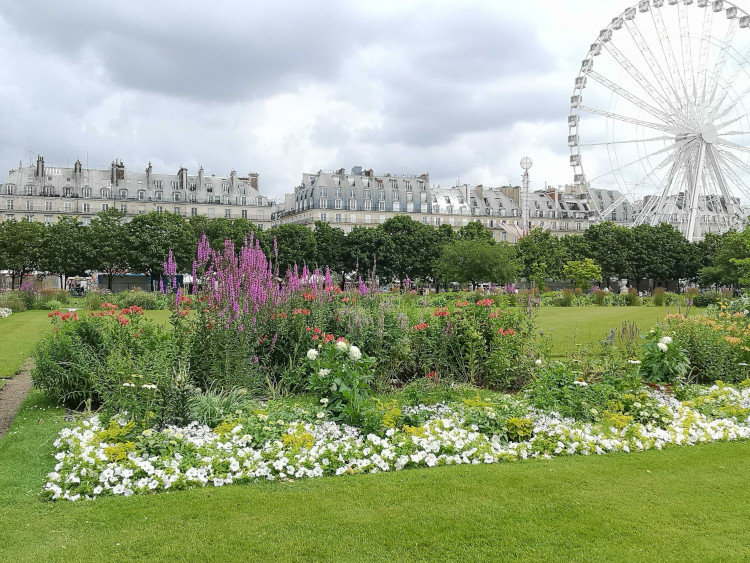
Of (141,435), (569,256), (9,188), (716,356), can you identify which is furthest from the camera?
(9,188)

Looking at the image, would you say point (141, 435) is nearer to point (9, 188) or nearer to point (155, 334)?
point (155, 334)

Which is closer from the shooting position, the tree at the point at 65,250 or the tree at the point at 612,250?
the tree at the point at 65,250

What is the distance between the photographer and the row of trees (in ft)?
162

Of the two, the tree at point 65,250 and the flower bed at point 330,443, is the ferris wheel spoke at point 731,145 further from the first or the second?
the tree at point 65,250

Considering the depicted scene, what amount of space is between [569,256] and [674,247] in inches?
440

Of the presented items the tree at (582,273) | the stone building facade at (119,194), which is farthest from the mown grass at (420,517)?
the stone building facade at (119,194)

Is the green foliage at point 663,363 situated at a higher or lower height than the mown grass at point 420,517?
higher

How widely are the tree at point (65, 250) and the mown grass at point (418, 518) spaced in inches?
2058

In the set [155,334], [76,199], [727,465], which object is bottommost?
[727,465]

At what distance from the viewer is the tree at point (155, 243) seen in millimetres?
52875

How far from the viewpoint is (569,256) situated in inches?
2389

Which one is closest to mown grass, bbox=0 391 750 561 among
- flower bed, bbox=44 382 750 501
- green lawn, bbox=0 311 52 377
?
flower bed, bbox=44 382 750 501

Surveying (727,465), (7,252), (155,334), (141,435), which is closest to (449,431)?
(727,465)

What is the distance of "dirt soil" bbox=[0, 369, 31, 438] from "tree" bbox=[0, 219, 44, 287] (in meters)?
47.6
